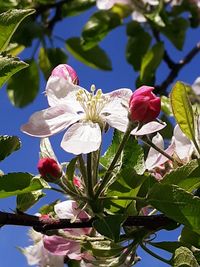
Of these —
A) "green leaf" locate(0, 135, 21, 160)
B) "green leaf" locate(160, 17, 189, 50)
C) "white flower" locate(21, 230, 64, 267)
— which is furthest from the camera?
"green leaf" locate(160, 17, 189, 50)

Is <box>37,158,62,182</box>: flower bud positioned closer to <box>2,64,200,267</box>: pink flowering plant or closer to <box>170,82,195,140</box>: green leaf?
<box>2,64,200,267</box>: pink flowering plant

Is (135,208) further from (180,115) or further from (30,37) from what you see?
(30,37)

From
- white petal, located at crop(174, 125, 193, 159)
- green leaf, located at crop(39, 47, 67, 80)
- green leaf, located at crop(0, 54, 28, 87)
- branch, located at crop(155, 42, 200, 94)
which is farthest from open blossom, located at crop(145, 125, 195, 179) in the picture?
green leaf, located at crop(39, 47, 67, 80)

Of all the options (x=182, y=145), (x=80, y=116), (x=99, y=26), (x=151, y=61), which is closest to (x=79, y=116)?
(x=80, y=116)

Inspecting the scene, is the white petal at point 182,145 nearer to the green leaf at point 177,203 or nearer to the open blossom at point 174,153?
the open blossom at point 174,153

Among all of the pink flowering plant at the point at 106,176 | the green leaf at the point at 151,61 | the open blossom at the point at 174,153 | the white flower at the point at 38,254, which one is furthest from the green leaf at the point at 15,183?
the green leaf at the point at 151,61

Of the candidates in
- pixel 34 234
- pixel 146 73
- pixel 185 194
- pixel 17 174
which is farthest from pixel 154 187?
pixel 146 73
